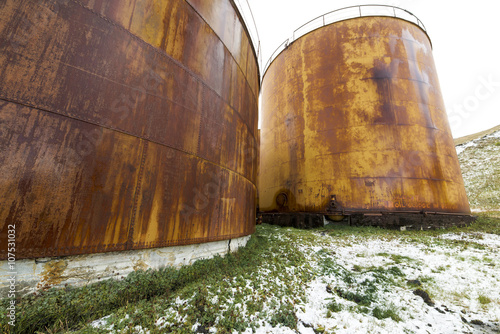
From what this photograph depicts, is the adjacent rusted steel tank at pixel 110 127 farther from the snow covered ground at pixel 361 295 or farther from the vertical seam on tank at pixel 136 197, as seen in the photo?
the snow covered ground at pixel 361 295

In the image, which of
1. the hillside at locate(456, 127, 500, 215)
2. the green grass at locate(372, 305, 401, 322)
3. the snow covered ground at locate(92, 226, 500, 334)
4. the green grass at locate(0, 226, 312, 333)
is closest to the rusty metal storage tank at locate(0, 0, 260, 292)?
the green grass at locate(0, 226, 312, 333)

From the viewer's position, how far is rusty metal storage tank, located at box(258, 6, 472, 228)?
28.6 ft

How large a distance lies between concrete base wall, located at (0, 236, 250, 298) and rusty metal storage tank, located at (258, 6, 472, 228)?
7.22 meters

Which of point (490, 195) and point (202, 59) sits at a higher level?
point (202, 59)

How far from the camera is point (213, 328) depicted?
314cm

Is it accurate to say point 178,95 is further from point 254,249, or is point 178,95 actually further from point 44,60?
point 254,249

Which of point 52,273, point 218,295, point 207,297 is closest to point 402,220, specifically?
point 218,295

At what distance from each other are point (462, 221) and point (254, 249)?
30.9 feet

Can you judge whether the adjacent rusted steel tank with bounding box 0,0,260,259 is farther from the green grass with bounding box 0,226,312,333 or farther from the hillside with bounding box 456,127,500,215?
the hillside with bounding box 456,127,500,215

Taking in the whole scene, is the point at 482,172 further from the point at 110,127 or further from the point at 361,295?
the point at 110,127

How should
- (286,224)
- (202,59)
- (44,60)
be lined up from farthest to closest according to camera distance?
(286,224)
(202,59)
(44,60)

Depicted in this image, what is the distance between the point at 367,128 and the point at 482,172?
2808cm

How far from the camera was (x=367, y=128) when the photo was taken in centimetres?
932

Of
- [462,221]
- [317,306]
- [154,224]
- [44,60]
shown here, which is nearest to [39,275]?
[154,224]
